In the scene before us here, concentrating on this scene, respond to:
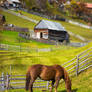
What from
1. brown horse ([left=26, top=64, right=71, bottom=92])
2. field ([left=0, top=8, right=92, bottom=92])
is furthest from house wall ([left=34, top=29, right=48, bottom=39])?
brown horse ([left=26, top=64, right=71, bottom=92])

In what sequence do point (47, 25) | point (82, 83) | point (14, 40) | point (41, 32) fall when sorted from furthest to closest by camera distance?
point (41, 32) → point (47, 25) → point (14, 40) → point (82, 83)

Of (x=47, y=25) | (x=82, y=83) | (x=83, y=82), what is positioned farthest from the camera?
(x=47, y=25)

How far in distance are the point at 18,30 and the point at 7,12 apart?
616 cm

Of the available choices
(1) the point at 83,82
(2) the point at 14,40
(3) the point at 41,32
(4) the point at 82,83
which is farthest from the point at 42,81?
(3) the point at 41,32

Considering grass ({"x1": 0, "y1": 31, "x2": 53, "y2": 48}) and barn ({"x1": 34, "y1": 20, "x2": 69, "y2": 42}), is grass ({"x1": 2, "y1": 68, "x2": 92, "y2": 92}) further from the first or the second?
barn ({"x1": 34, "y1": 20, "x2": 69, "y2": 42})

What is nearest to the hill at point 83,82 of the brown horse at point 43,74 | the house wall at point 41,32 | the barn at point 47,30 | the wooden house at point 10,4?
the brown horse at point 43,74

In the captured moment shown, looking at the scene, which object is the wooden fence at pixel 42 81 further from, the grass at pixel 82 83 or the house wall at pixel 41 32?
the house wall at pixel 41 32

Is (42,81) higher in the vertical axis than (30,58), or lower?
higher

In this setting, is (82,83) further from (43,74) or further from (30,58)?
(30,58)

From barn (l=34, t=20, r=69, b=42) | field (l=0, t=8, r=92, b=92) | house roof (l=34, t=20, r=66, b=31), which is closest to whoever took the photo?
field (l=0, t=8, r=92, b=92)

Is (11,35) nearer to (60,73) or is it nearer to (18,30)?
(18,30)

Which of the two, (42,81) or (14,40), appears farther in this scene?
(14,40)

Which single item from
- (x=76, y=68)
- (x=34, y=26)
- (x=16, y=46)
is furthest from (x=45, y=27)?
(x=76, y=68)

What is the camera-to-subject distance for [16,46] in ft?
153
